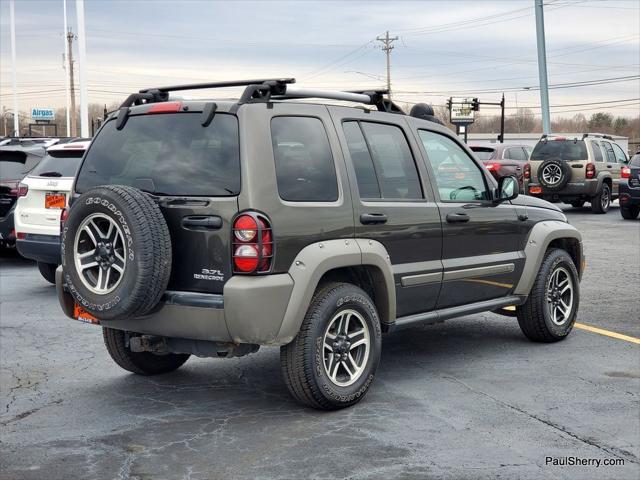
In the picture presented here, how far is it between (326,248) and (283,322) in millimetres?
563

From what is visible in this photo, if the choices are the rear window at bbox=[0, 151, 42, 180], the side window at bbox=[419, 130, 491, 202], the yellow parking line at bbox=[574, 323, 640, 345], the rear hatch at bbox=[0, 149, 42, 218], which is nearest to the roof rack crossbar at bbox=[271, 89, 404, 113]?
the side window at bbox=[419, 130, 491, 202]

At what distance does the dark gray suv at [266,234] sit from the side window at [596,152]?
1798cm

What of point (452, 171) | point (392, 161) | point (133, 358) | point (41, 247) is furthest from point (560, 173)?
point (133, 358)

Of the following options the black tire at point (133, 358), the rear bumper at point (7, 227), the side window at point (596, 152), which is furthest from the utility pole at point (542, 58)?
the black tire at point (133, 358)

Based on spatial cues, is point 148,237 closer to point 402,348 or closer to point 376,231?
point 376,231

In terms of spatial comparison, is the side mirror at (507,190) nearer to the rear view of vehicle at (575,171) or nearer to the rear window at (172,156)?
the rear window at (172,156)

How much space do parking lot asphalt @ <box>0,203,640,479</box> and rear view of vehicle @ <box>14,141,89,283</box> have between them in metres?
2.34

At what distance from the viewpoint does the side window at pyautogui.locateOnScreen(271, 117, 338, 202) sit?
5.45 m

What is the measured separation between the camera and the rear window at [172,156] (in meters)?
5.32

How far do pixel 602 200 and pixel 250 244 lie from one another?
2037cm

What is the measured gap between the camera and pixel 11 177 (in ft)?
43.1

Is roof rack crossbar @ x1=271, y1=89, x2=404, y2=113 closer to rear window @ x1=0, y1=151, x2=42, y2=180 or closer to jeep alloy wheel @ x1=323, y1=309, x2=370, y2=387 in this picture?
jeep alloy wheel @ x1=323, y1=309, x2=370, y2=387

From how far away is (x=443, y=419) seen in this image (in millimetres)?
5418

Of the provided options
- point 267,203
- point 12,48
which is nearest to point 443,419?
point 267,203
